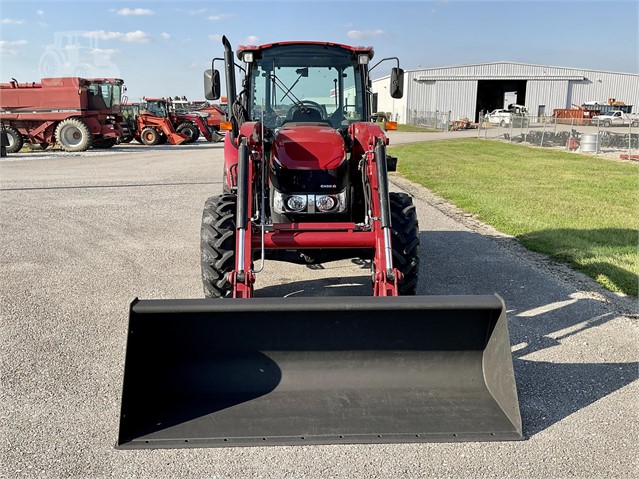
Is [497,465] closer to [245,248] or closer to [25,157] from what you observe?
[245,248]

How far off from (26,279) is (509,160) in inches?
665

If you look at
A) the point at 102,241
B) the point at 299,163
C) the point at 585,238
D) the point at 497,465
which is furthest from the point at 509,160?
the point at 497,465

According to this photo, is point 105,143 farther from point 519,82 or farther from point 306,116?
point 519,82

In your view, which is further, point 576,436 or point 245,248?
point 245,248

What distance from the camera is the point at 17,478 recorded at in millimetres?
2963

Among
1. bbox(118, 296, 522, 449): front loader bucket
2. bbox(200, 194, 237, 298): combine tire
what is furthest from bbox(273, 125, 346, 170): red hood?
bbox(118, 296, 522, 449): front loader bucket

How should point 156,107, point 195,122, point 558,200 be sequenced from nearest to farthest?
1. point 558,200
2. point 156,107
3. point 195,122

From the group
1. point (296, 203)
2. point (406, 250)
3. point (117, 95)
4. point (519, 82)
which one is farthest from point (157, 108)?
point (519, 82)

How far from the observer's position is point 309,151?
495cm

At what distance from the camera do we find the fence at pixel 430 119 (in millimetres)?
46625

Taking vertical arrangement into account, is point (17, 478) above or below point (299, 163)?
below

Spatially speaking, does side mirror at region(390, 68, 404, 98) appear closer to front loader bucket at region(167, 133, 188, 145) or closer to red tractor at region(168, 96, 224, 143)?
red tractor at region(168, 96, 224, 143)

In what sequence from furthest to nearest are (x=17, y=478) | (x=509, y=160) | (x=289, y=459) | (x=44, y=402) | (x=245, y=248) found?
(x=509, y=160) → (x=245, y=248) → (x=44, y=402) → (x=289, y=459) → (x=17, y=478)

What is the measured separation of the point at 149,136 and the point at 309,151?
2562cm
